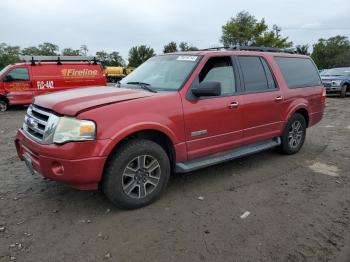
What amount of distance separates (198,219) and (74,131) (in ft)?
5.25

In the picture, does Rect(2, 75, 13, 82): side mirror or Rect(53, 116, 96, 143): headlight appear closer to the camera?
Rect(53, 116, 96, 143): headlight

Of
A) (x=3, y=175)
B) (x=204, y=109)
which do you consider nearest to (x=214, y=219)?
(x=204, y=109)

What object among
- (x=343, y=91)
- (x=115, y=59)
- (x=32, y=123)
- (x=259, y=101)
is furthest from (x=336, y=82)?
(x=115, y=59)

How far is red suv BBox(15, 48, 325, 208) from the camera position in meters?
3.44

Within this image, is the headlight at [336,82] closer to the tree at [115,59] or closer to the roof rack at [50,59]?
the roof rack at [50,59]

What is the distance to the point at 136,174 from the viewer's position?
150 inches

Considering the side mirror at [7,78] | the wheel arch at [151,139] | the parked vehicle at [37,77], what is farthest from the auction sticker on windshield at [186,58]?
the side mirror at [7,78]

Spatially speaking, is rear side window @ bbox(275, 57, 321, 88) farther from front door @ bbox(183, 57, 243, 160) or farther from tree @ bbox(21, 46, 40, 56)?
tree @ bbox(21, 46, 40, 56)

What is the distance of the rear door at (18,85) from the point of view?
1298 cm

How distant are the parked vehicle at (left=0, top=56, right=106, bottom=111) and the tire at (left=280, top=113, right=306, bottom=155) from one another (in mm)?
10586

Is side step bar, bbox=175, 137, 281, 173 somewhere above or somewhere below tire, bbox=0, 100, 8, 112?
below

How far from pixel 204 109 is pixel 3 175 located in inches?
124

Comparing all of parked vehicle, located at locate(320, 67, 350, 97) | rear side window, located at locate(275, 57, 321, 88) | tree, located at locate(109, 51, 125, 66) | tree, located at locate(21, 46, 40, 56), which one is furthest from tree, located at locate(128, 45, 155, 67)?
rear side window, located at locate(275, 57, 321, 88)

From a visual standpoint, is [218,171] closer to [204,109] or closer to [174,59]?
[204,109]
